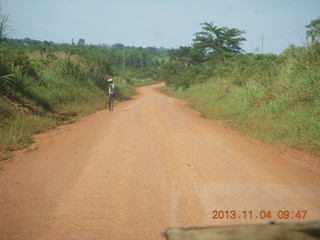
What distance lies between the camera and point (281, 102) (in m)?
11.6

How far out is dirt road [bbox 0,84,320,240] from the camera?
3.86m

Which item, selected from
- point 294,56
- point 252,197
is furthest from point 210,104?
point 252,197

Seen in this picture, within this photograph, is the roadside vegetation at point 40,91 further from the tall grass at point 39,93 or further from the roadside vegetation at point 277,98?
the roadside vegetation at point 277,98

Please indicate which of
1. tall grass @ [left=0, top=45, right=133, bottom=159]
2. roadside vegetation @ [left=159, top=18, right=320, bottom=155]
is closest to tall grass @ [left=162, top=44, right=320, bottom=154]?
roadside vegetation @ [left=159, top=18, right=320, bottom=155]

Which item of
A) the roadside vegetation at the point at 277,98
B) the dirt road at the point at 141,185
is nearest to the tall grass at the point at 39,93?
the dirt road at the point at 141,185

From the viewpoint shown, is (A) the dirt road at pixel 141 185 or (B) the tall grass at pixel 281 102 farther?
(B) the tall grass at pixel 281 102

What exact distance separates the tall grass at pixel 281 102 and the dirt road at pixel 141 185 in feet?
3.63

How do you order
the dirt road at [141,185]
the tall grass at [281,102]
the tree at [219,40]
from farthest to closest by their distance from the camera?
the tree at [219,40]
the tall grass at [281,102]
the dirt road at [141,185]

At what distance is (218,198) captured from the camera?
15.3 feet

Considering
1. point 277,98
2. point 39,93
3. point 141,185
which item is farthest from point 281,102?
point 39,93

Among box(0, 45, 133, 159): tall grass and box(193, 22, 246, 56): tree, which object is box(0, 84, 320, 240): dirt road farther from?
box(193, 22, 246, 56): tree

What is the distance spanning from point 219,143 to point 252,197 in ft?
12.7

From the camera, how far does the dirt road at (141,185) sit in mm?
3861

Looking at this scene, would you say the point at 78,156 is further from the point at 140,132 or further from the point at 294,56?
the point at 294,56
